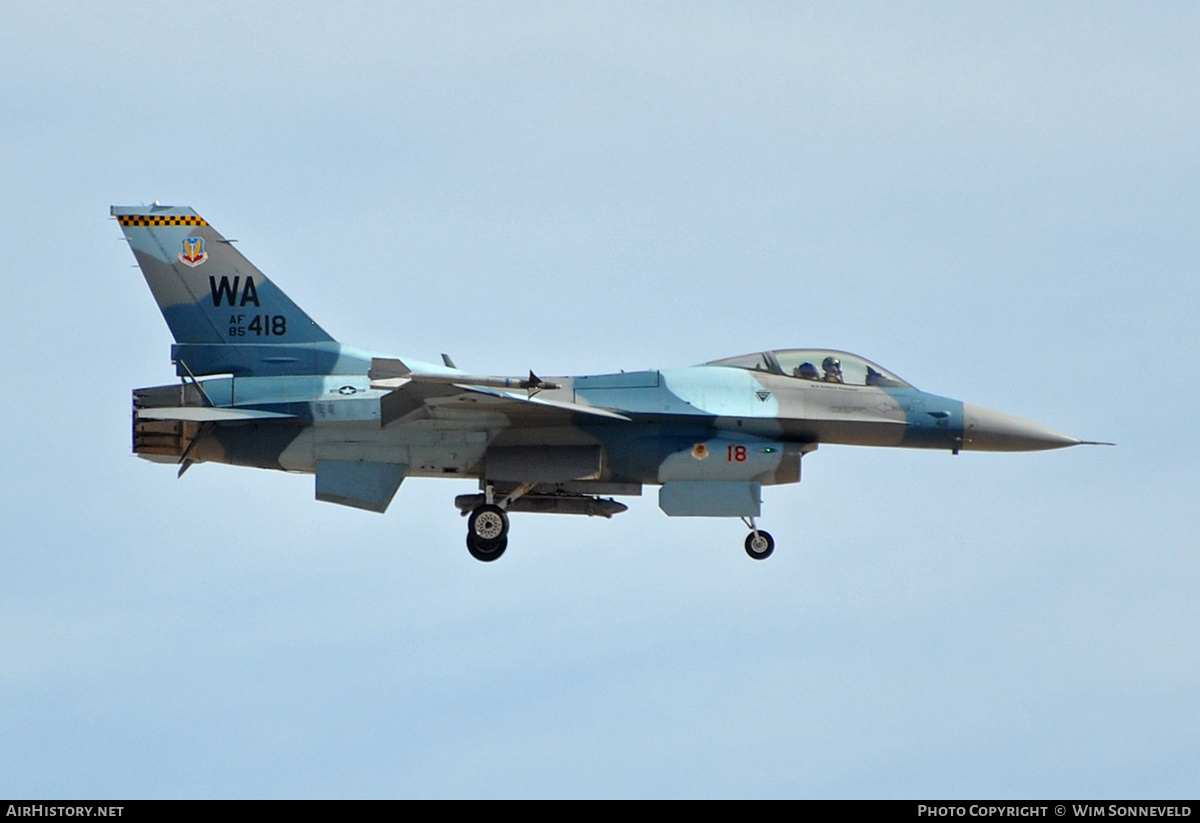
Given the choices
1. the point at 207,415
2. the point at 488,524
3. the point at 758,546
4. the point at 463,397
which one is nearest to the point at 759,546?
the point at 758,546

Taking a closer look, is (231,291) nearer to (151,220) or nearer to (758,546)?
(151,220)

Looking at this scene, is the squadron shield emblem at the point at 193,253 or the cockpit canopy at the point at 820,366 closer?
the cockpit canopy at the point at 820,366

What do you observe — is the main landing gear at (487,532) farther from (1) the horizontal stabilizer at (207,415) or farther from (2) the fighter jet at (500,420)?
(1) the horizontal stabilizer at (207,415)

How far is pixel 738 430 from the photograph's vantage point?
2681 centimetres

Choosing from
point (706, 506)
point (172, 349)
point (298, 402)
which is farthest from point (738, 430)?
point (172, 349)

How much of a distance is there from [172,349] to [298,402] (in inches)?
77.0

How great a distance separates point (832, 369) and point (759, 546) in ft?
8.34

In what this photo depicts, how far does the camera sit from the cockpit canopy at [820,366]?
2723 cm

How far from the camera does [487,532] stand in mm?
26891

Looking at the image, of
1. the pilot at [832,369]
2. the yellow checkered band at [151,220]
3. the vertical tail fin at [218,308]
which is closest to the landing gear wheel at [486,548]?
the vertical tail fin at [218,308]

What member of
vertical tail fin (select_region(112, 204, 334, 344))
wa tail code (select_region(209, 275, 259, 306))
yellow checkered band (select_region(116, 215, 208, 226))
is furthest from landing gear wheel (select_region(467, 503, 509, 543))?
yellow checkered band (select_region(116, 215, 208, 226))

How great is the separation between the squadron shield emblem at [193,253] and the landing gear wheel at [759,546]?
26.7 ft
